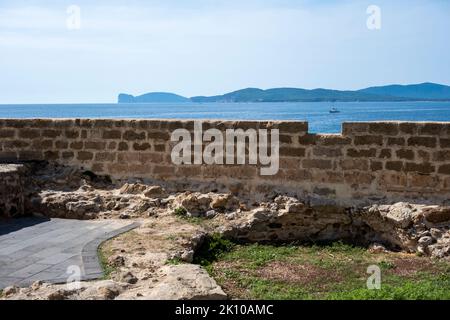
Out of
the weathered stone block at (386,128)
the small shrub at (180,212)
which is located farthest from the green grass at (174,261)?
the weathered stone block at (386,128)

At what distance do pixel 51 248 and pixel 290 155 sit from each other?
153 inches

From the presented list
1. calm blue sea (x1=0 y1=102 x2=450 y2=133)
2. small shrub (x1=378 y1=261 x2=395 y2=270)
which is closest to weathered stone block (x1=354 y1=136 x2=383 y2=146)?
small shrub (x1=378 y1=261 x2=395 y2=270)

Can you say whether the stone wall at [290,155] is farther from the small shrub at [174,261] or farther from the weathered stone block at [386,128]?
the small shrub at [174,261]

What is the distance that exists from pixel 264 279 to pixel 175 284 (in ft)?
5.04

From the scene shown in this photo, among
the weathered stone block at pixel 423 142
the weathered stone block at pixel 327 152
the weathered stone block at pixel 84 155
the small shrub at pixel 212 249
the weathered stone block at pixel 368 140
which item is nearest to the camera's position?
the small shrub at pixel 212 249

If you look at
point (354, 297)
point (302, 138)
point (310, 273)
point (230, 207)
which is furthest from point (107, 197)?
point (354, 297)

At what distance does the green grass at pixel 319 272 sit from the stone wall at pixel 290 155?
108cm

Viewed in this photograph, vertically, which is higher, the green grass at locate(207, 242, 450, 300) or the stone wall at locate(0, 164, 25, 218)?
the stone wall at locate(0, 164, 25, 218)

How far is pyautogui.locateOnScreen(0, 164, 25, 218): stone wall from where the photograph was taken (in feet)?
28.3

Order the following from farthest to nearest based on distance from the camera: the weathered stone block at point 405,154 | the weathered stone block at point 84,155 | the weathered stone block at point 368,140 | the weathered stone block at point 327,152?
the weathered stone block at point 84,155, the weathered stone block at point 327,152, the weathered stone block at point 368,140, the weathered stone block at point 405,154

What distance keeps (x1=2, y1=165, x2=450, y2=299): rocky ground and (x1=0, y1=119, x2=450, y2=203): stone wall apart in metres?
0.24

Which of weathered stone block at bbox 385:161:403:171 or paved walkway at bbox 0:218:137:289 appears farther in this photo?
weathered stone block at bbox 385:161:403:171

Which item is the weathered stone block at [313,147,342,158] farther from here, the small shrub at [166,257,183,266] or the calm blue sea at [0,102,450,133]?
the calm blue sea at [0,102,450,133]

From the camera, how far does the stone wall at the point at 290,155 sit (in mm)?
8219
